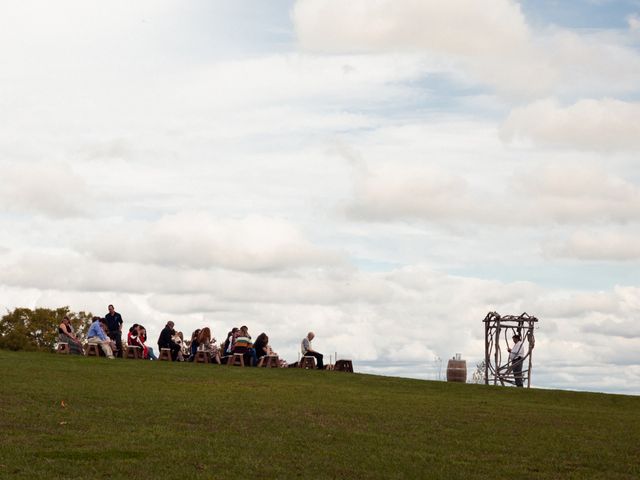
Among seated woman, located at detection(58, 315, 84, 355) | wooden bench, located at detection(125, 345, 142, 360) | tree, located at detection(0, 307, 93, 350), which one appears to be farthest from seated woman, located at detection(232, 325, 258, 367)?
tree, located at detection(0, 307, 93, 350)

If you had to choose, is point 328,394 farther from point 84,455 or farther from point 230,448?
point 84,455

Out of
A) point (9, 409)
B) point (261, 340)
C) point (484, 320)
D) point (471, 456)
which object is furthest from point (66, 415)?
point (484, 320)

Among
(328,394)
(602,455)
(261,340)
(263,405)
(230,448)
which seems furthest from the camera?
(261,340)

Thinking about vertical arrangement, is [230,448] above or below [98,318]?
below

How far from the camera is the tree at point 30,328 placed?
6588cm

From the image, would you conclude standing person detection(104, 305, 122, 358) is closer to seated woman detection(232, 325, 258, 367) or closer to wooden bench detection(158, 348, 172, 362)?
wooden bench detection(158, 348, 172, 362)

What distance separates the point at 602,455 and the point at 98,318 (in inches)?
1008

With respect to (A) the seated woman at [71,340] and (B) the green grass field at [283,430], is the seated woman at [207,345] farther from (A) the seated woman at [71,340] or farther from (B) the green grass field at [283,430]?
(B) the green grass field at [283,430]

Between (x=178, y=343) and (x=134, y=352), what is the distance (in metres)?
2.39

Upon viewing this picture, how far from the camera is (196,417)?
20328 millimetres

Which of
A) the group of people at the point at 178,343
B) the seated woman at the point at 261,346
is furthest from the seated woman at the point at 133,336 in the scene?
the seated woman at the point at 261,346

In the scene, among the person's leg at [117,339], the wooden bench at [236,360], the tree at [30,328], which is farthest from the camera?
the tree at [30,328]

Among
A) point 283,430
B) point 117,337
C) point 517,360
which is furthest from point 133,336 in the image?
point 283,430

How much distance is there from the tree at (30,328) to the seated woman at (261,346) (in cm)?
2933
